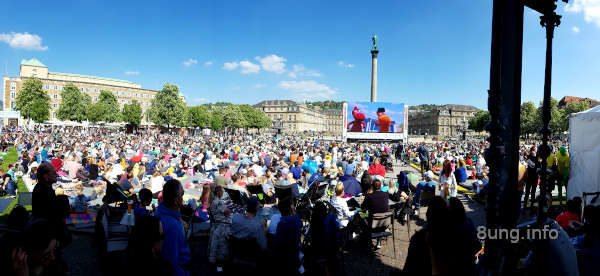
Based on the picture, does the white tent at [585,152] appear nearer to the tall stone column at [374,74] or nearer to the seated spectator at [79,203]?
the seated spectator at [79,203]

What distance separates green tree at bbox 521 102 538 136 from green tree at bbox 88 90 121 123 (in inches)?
3466

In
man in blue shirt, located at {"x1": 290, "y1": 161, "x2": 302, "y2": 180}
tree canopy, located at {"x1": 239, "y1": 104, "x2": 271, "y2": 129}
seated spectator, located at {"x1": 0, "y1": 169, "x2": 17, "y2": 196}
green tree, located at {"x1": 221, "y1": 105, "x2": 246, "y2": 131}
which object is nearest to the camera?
seated spectator, located at {"x1": 0, "y1": 169, "x2": 17, "y2": 196}

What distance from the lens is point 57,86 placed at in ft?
308

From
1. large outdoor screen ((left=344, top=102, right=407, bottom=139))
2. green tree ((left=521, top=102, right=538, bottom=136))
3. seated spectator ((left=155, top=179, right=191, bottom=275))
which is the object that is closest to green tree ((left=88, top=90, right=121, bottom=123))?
large outdoor screen ((left=344, top=102, right=407, bottom=139))

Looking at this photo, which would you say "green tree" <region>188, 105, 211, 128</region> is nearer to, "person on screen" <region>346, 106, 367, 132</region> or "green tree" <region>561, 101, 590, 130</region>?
"person on screen" <region>346, 106, 367, 132</region>

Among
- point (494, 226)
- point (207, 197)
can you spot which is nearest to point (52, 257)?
point (494, 226)

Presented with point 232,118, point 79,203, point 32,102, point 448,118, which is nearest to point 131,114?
point 32,102

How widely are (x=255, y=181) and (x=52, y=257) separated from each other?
306 inches

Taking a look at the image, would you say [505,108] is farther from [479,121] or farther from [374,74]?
[479,121]

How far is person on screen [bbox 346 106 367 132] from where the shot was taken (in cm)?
3708

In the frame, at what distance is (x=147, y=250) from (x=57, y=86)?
113627 millimetres

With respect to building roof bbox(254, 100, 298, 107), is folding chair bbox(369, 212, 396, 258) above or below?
below

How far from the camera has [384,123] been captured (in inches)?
1474

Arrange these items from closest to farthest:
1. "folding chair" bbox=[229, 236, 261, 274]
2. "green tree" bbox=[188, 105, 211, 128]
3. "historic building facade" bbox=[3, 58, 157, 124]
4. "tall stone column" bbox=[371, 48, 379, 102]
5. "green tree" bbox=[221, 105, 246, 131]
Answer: "folding chair" bbox=[229, 236, 261, 274]
"tall stone column" bbox=[371, 48, 379, 102]
"green tree" bbox=[188, 105, 211, 128]
"historic building facade" bbox=[3, 58, 157, 124]
"green tree" bbox=[221, 105, 246, 131]
